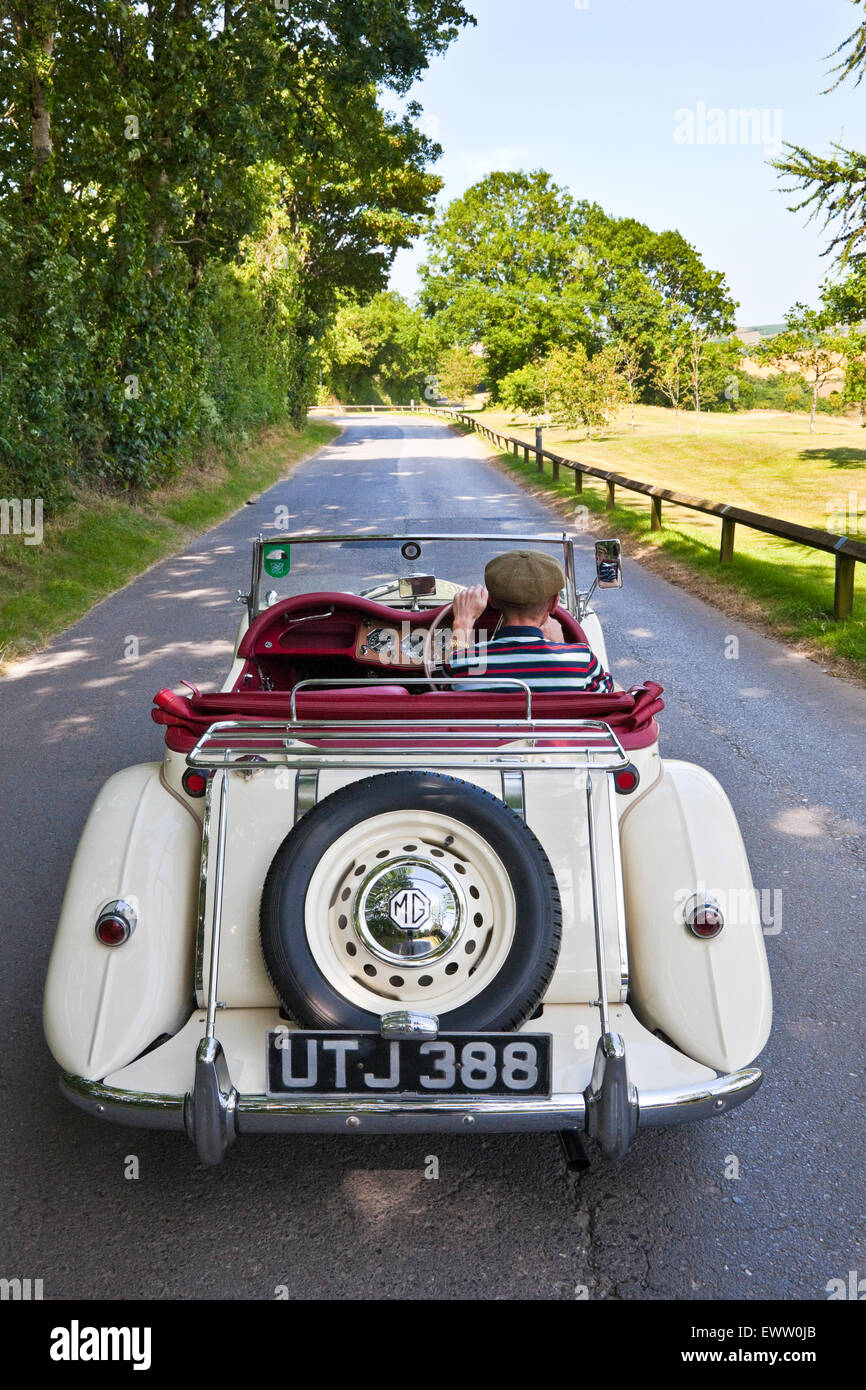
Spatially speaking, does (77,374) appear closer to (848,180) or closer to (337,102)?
(337,102)

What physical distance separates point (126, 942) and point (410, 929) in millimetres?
830

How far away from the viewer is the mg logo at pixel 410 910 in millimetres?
2727

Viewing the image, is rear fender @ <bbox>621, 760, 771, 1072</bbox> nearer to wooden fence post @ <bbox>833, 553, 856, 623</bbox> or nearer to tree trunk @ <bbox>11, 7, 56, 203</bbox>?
wooden fence post @ <bbox>833, 553, 856, 623</bbox>

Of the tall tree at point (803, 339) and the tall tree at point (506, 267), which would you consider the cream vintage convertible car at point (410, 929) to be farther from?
the tall tree at point (506, 267)

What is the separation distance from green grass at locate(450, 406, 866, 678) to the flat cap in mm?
5260

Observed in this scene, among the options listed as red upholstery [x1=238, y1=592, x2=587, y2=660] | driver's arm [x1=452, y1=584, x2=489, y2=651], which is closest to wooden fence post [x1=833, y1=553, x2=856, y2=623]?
red upholstery [x1=238, y1=592, x2=587, y2=660]

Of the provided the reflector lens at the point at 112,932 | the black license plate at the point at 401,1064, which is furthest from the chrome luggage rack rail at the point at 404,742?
the black license plate at the point at 401,1064

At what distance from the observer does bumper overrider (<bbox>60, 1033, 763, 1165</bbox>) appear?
2.51 meters

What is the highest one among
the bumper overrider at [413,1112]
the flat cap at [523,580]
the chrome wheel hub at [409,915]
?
the flat cap at [523,580]

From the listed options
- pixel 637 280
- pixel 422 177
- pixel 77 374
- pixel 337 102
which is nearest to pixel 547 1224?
pixel 77 374

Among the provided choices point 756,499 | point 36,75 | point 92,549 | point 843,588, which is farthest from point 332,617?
point 756,499

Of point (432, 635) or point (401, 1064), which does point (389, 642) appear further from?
point (401, 1064)

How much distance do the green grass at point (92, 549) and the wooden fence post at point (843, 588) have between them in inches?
269
